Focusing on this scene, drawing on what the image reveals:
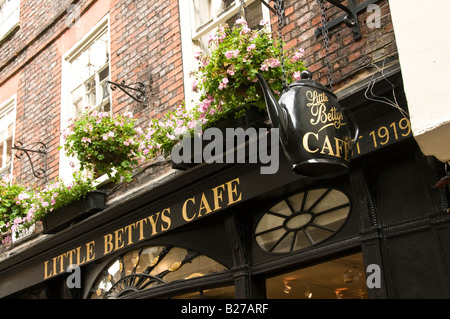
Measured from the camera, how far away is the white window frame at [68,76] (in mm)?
8000

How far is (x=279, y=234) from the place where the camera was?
5078mm

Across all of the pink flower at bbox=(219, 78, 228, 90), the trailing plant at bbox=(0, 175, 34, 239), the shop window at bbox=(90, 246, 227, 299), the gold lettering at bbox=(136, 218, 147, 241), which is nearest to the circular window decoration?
the shop window at bbox=(90, 246, 227, 299)

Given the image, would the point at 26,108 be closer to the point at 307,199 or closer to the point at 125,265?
the point at 125,265

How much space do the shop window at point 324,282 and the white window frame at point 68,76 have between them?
3711 mm

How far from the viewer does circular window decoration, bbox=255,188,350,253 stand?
4.70 metres

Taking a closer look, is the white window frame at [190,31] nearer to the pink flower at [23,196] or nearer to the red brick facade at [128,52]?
the red brick facade at [128,52]

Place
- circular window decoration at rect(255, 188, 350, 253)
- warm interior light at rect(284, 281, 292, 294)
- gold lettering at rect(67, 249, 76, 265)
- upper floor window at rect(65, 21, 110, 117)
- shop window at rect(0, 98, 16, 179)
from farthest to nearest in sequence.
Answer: shop window at rect(0, 98, 16, 179)
upper floor window at rect(65, 21, 110, 117)
gold lettering at rect(67, 249, 76, 265)
warm interior light at rect(284, 281, 292, 294)
circular window decoration at rect(255, 188, 350, 253)

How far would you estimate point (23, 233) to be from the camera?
27.7 ft

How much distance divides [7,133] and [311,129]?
25.1ft

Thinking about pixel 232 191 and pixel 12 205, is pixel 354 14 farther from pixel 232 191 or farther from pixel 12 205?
pixel 12 205

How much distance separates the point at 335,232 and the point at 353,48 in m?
1.55

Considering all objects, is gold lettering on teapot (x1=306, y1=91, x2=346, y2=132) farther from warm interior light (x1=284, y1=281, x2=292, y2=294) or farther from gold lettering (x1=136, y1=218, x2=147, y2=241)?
gold lettering (x1=136, y1=218, x2=147, y2=241)

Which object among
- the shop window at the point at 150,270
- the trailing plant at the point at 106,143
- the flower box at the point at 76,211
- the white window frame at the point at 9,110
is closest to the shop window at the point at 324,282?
the shop window at the point at 150,270

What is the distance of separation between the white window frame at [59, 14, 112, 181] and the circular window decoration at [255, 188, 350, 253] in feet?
11.4
